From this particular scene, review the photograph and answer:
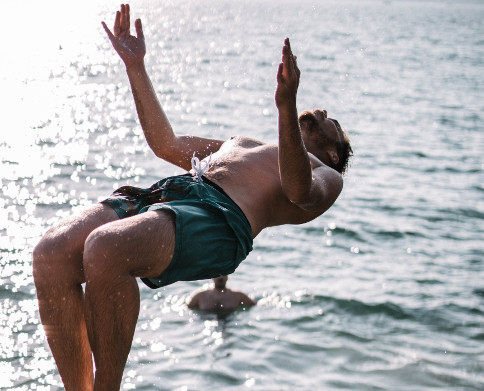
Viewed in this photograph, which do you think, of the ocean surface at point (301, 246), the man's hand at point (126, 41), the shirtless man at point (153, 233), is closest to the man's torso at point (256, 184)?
the shirtless man at point (153, 233)

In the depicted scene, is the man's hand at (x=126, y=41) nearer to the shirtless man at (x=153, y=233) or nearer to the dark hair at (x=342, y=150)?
the shirtless man at (x=153, y=233)

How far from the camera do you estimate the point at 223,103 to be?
1224 inches

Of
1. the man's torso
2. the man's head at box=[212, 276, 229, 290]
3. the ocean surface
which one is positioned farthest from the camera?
the man's head at box=[212, 276, 229, 290]

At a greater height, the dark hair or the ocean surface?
the dark hair

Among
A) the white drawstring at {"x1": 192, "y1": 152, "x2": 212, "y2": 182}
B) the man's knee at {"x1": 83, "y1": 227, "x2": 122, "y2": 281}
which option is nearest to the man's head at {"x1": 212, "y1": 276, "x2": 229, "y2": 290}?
the white drawstring at {"x1": 192, "y1": 152, "x2": 212, "y2": 182}

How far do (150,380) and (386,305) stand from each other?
4310 mm

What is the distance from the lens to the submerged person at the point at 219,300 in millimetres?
10852

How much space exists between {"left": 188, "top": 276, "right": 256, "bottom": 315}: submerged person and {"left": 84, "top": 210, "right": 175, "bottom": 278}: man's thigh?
699cm

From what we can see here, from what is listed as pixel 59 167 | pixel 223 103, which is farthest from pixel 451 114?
pixel 59 167

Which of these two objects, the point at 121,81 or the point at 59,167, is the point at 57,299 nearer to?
the point at 59,167

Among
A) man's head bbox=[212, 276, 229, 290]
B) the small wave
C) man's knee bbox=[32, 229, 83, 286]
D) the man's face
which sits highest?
the man's face

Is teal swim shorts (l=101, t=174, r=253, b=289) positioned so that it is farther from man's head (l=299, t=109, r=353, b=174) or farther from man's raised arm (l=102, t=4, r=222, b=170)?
man's head (l=299, t=109, r=353, b=174)

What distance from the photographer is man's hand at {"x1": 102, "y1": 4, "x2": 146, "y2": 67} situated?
487cm

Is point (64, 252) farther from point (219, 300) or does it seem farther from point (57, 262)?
point (219, 300)
